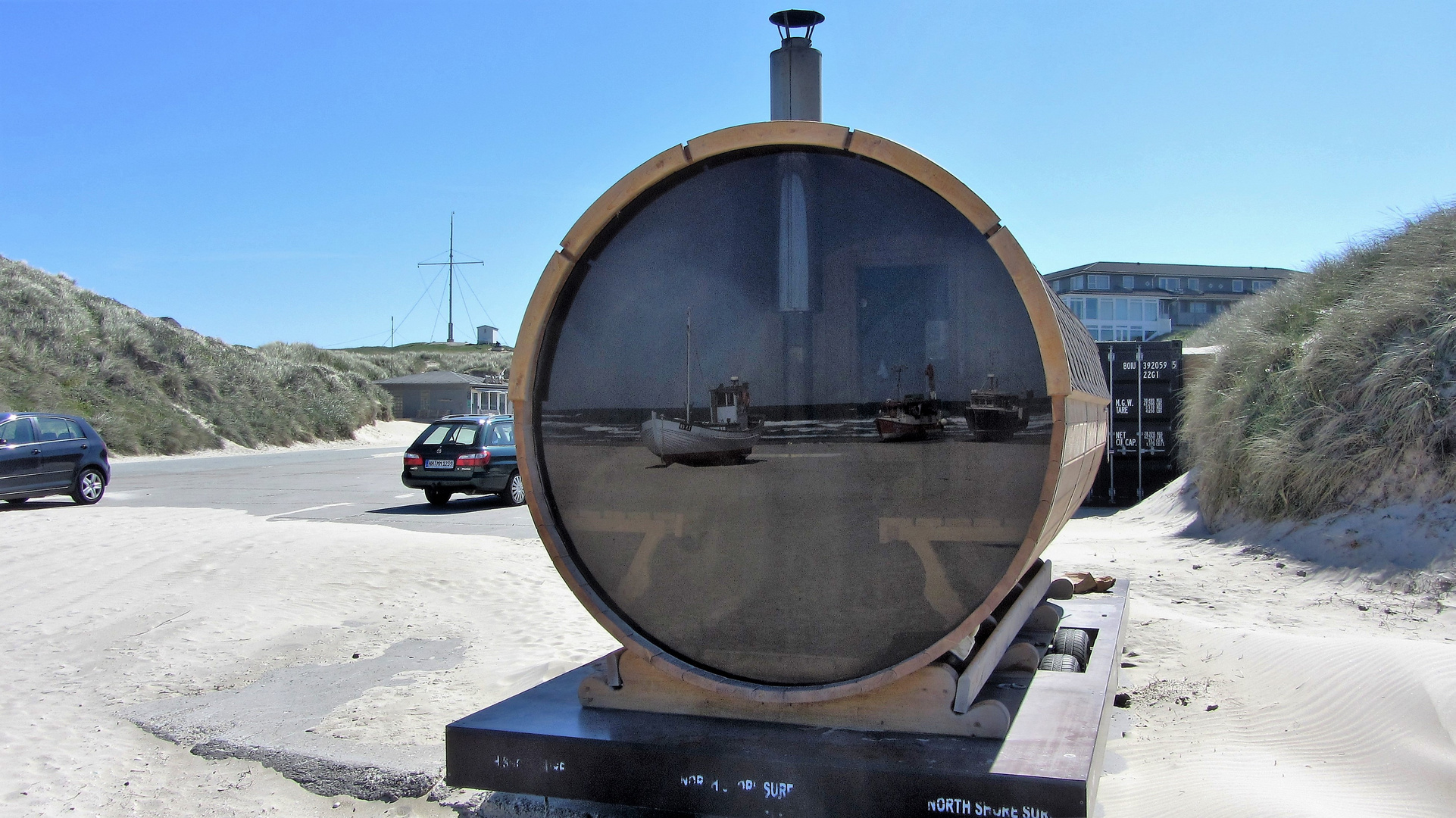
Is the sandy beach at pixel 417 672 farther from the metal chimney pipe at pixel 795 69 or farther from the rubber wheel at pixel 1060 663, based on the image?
the metal chimney pipe at pixel 795 69

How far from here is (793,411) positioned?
9.60ft

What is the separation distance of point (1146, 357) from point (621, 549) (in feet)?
46.2

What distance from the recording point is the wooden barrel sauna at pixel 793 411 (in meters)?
2.77

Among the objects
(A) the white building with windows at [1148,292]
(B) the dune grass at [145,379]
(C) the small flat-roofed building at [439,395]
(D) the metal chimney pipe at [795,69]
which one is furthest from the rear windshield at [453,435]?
(A) the white building with windows at [1148,292]

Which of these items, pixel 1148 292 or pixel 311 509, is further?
pixel 1148 292

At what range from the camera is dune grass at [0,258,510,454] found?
2984cm

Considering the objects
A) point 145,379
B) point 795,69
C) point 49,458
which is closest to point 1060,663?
point 795,69

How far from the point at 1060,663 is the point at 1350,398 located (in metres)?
7.83

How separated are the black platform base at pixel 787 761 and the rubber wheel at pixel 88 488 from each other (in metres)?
15.7

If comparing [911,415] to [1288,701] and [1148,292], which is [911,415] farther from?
[1148,292]

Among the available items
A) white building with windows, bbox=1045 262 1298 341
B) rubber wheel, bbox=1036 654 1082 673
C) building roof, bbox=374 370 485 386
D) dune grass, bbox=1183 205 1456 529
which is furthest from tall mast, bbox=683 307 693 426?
white building with windows, bbox=1045 262 1298 341

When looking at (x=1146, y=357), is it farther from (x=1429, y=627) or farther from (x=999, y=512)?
(x=999, y=512)

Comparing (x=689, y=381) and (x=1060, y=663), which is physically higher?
(x=689, y=381)

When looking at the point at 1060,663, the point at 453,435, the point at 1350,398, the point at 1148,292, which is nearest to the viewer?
the point at 1060,663
